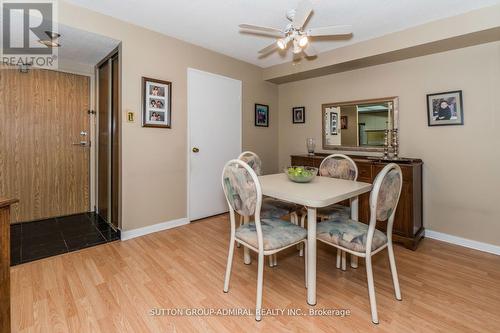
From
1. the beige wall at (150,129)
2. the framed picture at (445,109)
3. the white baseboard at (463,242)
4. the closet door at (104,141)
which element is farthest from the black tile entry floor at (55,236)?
the framed picture at (445,109)

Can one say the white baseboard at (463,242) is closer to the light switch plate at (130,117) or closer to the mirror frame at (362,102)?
the mirror frame at (362,102)

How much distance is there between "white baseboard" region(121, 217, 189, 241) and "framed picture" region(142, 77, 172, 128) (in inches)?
47.0

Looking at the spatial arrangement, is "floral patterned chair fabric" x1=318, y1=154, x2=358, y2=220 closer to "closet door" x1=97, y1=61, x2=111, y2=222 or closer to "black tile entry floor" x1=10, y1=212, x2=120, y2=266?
"black tile entry floor" x1=10, y1=212, x2=120, y2=266

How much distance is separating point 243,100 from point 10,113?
2957mm

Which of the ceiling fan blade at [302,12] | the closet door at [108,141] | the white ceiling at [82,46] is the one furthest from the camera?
the closet door at [108,141]

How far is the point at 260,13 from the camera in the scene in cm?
241

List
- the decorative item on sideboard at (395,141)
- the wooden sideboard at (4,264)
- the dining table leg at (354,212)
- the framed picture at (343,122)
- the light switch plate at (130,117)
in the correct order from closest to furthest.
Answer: the wooden sideboard at (4,264) → the dining table leg at (354,212) → the light switch plate at (130,117) → the decorative item on sideboard at (395,141) → the framed picture at (343,122)

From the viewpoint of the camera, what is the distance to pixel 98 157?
3551 millimetres

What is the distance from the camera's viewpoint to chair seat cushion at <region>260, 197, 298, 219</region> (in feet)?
7.20

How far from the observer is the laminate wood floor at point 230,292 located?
1495mm

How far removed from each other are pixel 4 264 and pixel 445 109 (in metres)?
3.82

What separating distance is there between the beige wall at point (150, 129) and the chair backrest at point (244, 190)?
5.01 feet

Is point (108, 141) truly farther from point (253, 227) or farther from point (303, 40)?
point (303, 40)

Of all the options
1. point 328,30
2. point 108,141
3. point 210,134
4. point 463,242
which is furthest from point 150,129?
point 463,242
